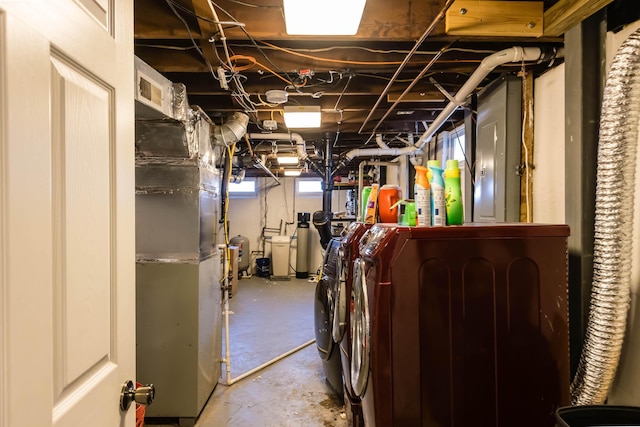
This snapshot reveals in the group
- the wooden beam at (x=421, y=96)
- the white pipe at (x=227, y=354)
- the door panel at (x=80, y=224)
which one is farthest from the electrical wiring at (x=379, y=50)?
the white pipe at (x=227, y=354)

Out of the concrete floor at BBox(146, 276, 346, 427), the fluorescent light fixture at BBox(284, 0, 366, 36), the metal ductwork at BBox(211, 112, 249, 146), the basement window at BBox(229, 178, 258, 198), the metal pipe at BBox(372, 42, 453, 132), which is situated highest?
the metal pipe at BBox(372, 42, 453, 132)

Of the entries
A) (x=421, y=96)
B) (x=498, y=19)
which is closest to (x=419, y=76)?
(x=498, y=19)

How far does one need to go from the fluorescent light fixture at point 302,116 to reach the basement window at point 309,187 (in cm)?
517

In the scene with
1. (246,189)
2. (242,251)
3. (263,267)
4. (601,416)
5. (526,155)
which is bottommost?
(263,267)

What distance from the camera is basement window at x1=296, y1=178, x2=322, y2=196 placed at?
8.36 m

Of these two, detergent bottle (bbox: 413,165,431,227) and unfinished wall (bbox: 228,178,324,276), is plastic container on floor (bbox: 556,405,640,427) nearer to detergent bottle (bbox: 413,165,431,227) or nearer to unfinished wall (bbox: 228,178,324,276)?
detergent bottle (bbox: 413,165,431,227)

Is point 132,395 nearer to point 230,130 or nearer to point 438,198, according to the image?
point 438,198

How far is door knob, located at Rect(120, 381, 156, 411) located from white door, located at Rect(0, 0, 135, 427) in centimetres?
3

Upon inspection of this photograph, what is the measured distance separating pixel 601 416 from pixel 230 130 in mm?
2814

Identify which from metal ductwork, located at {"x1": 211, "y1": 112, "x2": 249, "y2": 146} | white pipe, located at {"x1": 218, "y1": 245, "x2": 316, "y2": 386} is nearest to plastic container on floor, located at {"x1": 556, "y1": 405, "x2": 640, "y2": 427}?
white pipe, located at {"x1": 218, "y1": 245, "x2": 316, "y2": 386}

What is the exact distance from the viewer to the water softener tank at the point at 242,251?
24.6 ft

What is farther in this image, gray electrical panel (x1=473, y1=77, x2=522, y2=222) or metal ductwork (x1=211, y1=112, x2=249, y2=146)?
metal ductwork (x1=211, y1=112, x2=249, y2=146)

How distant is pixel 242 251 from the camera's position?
760 centimetres

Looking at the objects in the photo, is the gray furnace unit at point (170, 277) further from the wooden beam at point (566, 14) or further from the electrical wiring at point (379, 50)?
the wooden beam at point (566, 14)
